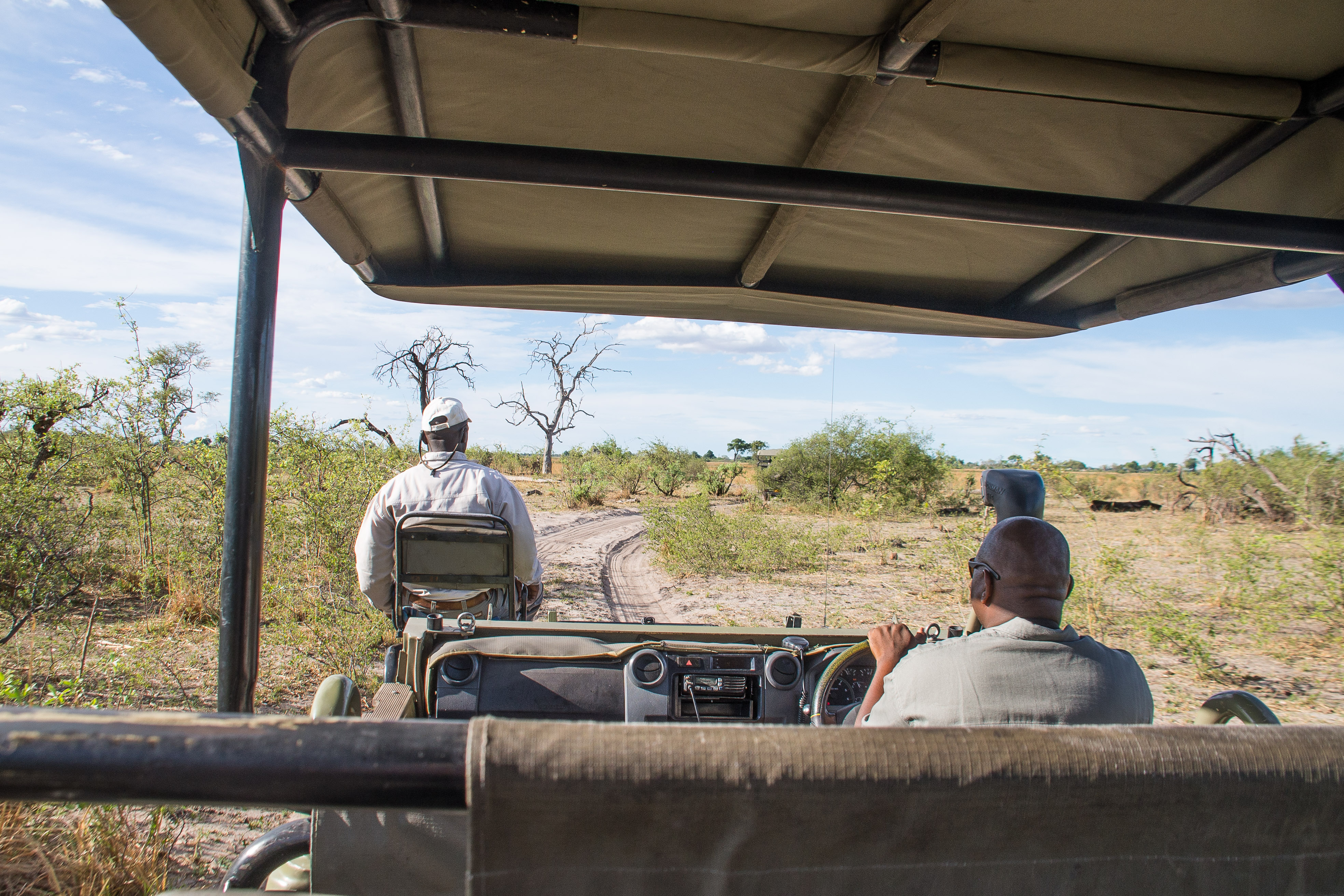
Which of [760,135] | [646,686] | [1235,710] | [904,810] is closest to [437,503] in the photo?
[646,686]

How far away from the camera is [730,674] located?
225 centimetres

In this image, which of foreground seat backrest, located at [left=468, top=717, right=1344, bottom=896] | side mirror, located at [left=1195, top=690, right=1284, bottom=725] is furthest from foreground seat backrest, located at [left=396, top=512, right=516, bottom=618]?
foreground seat backrest, located at [left=468, top=717, right=1344, bottom=896]

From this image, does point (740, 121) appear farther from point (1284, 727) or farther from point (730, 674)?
point (1284, 727)

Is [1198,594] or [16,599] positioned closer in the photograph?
[16,599]

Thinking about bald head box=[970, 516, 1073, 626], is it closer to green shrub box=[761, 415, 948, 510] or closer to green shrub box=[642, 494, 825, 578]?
green shrub box=[642, 494, 825, 578]

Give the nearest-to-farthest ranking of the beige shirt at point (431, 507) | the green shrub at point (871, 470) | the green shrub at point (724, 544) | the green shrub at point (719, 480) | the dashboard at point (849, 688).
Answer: the dashboard at point (849, 688), the beige shirt at point (431, 507), the green shrub at point (724, 544), the green shrub at point (871, 470), the green shrub at point (719, 480)

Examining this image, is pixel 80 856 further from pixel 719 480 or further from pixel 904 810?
pixel 719 480

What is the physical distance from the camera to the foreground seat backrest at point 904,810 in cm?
64

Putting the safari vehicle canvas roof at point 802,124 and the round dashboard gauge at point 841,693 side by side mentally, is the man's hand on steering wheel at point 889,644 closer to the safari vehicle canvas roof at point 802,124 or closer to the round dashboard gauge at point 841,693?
the round dashboard gauge at point 841,693

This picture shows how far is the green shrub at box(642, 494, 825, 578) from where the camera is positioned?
469 inches

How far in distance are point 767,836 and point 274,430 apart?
7.65 m

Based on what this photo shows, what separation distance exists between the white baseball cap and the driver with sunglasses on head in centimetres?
255

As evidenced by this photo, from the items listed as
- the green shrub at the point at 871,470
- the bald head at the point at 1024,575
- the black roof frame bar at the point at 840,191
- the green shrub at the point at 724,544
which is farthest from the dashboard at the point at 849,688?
the green shrub at the point at 871,470

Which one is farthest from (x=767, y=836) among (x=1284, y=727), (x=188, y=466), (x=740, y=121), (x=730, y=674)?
(x=188, y=466)
